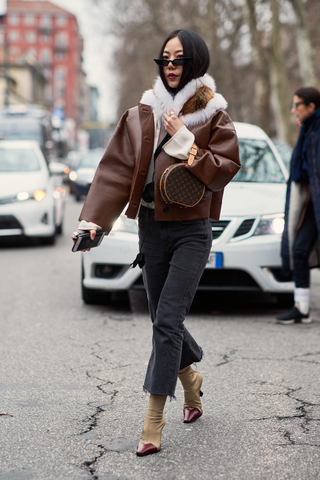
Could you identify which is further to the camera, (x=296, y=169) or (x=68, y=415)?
(x=296, y=169)

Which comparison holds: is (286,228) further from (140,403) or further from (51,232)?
(51,232)

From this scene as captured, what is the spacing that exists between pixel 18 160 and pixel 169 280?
9027mm

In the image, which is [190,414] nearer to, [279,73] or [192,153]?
[192,153]

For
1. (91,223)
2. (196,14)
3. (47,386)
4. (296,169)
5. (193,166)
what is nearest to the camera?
(193,166)

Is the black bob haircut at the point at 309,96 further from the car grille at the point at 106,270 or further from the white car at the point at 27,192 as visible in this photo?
the white car at the point at 27,192

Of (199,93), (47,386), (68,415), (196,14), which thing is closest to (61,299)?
(47,386)

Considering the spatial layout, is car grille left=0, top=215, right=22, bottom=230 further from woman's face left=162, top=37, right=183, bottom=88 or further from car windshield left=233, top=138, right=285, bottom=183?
woman's face left=162, top=37, right=183, bottom=88

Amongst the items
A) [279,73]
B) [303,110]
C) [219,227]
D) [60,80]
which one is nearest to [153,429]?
[219,227]

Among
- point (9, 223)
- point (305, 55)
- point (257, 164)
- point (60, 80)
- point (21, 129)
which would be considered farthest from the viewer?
point (60, 80)

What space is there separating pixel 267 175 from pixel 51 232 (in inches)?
202

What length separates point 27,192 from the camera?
10961mm

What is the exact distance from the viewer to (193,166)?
3.13 metres

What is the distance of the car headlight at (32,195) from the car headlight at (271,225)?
556 centimetres

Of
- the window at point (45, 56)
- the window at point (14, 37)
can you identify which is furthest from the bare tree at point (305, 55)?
the window at point (14, 37)
